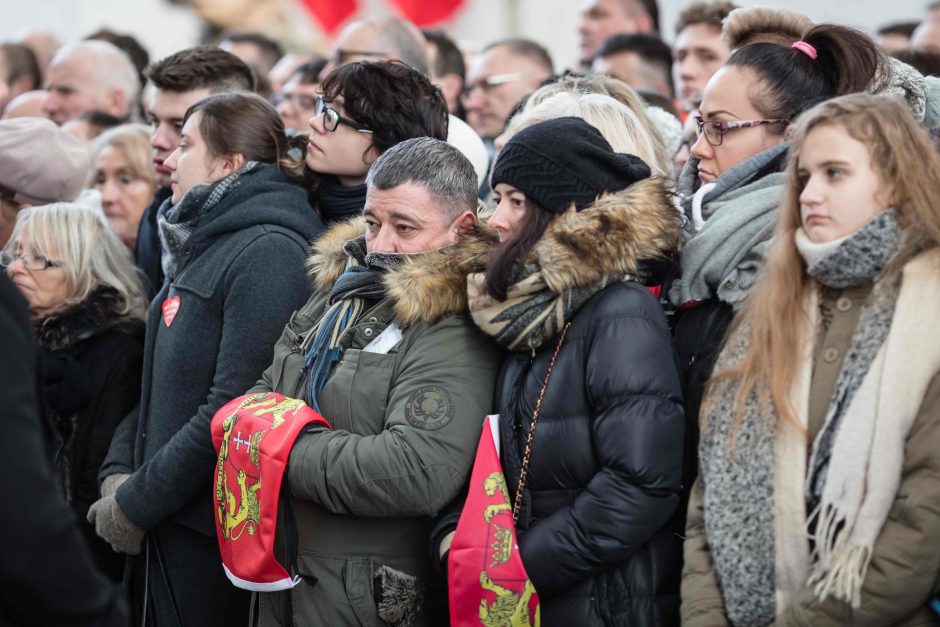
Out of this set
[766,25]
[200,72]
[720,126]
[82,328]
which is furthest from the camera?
[200,72]

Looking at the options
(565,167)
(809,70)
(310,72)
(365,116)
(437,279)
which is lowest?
(310,72)

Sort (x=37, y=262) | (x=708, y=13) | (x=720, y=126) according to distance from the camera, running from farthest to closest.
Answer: (x=708, y=13), (x=37, y=262), (x=720, y=126)

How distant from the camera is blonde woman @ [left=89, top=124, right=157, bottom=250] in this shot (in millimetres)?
5371

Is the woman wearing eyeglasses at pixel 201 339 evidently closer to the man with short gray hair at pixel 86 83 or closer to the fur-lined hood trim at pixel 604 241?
the fur-lined hood trim at pixel 604 241

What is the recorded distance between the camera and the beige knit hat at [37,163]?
16.8 ft

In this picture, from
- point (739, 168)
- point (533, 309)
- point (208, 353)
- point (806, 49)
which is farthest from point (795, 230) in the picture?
point (208, 353)

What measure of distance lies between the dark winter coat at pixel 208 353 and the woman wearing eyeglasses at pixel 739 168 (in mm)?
1287

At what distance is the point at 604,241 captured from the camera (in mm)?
2912

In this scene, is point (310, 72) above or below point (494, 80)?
below

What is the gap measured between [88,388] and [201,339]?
28.1 inches

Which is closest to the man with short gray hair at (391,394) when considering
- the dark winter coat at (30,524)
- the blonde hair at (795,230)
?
the blonde hair at (795,230)

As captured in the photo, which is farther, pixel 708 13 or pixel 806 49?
pixel 708 13

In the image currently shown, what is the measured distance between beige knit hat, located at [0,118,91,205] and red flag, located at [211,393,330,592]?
2348 mm

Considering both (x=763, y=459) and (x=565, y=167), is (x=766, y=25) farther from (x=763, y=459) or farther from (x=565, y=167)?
(x=763, y=459)
